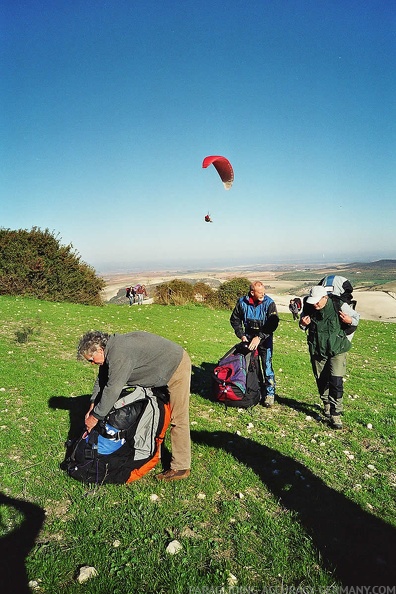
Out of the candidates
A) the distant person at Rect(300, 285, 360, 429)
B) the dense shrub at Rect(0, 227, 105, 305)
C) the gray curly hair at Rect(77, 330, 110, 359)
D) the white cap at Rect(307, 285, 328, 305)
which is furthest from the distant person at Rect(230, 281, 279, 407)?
the dense shrub at Rect(0, 227, 105, 305)

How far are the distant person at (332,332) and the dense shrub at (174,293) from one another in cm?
2405

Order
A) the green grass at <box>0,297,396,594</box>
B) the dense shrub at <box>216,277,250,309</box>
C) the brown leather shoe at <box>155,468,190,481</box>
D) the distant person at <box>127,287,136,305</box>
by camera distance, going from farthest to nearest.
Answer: the dense shrub at <box>216,277,250,309</box> → the distant person at <box>127,287,136,305</box> → the brown leather shoe at <box>155,468,190,481</box> → the green grass at <box>0,297,396,594</box>

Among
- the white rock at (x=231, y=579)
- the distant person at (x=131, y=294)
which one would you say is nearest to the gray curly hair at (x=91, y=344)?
the white rock at (x=231, y=579)

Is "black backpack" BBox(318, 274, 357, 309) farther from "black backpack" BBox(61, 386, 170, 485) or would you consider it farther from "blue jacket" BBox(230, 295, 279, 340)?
"black backpack" BBox(61, 386, 170, 485)

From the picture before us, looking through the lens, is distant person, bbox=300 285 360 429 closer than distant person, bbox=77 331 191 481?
No

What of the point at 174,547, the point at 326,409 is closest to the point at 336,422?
Result: the point at 326,409

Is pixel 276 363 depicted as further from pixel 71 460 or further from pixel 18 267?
pixel 18 267

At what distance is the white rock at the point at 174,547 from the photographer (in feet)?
12.0

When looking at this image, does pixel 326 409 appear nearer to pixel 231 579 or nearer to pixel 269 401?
pixel 269 401

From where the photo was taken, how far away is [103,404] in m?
4.53

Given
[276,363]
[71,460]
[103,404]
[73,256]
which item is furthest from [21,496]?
[73,256]

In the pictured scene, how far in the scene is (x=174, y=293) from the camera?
3328 centimetres

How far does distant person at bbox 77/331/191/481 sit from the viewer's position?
452 cm

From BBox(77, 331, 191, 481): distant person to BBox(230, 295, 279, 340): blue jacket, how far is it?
3.16 meters
